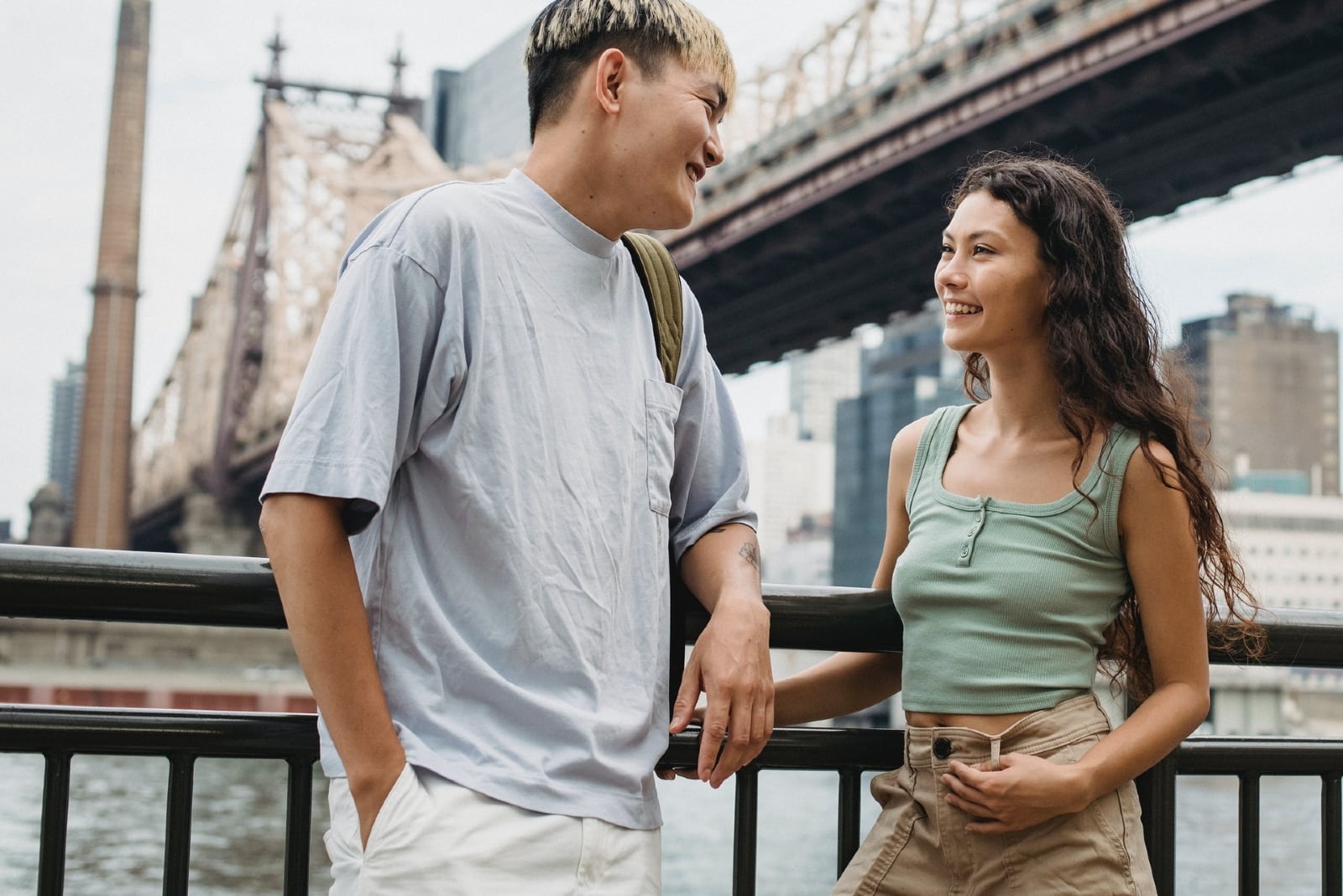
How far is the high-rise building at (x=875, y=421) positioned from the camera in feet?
201

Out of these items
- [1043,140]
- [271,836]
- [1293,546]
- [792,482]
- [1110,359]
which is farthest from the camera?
[792,482]

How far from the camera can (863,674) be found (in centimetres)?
163

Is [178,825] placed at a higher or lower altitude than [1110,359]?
lower

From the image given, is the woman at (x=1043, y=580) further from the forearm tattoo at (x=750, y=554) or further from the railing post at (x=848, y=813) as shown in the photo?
the forearm tattoo at (x=750, y=554)

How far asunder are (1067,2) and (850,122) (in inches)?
105

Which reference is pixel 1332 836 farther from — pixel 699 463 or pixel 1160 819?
pixel 699 463

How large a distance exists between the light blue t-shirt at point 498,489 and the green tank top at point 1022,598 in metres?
0.30

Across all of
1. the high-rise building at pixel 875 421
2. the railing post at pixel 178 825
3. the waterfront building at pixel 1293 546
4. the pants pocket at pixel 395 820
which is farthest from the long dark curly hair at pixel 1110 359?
the high-rise building at pixel 875 421

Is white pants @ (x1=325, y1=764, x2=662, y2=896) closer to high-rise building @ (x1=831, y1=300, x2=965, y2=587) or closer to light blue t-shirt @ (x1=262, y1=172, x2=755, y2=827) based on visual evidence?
light blue t-shirt @ (x1=262, y1=172, x2=755, y2=827)

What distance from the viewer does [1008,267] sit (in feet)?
5.07

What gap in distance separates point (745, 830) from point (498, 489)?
53cm

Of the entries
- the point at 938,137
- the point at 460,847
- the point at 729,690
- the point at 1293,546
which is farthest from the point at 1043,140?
the point at 1293,546

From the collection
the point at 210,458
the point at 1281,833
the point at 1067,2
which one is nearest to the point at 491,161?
the point at 210,458

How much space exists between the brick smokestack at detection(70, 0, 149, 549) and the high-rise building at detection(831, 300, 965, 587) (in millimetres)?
36970
